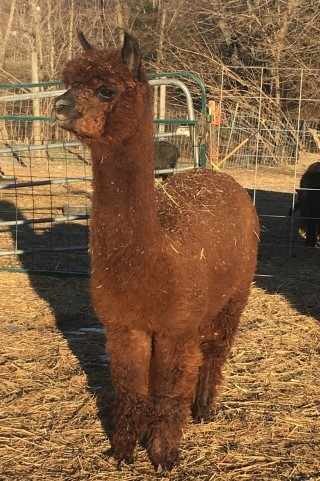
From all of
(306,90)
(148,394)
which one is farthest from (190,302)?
(306,90)

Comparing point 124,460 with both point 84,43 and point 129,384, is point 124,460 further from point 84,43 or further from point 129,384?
point 84,43

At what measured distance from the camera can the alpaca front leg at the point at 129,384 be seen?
3316 mm

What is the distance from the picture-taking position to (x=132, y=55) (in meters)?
2.96

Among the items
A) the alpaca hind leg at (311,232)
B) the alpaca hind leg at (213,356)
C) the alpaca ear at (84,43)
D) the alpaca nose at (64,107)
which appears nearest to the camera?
the alpaca nose at (64,107)

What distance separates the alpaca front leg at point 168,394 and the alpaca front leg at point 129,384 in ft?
0.19

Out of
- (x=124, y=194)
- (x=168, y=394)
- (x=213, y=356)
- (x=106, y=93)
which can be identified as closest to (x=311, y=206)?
(x=213, y=356)

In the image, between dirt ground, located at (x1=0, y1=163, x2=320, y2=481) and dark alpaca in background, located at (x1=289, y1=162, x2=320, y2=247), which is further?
dark alpaca in background, located at (x1=289, y1=162, x2=320, y2=247)

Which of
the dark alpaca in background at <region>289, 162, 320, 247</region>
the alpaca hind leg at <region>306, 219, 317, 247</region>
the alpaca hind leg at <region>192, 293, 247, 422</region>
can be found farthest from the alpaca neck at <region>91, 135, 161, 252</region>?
the alpaca hind leg at <region>306, 219, 317, 247</region>

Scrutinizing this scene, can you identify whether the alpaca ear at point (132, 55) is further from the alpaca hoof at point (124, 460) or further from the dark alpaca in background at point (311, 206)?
the dark alpaca in background at point (311, 206)

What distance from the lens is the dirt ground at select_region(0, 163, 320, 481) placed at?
3.49 m

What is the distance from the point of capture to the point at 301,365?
501 cm

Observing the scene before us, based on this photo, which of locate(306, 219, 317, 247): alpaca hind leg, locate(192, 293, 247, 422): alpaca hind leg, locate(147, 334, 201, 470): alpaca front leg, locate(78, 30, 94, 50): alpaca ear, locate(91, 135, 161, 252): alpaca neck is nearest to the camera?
locate(91, 135, 161, 252): alpaca neck

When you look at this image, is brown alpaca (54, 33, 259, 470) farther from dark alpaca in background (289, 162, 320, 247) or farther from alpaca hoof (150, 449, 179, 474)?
dark alpaca in background (289, 162, 320, 247)

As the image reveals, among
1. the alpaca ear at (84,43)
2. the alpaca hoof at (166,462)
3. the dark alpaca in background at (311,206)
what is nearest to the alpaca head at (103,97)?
the alpaca ear at (84,43)
